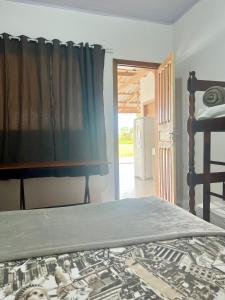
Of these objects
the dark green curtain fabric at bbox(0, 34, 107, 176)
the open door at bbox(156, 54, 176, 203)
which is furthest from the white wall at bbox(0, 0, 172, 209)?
the open door at bbox(156, 54, 176, 203)

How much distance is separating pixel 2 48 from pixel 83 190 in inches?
76.9

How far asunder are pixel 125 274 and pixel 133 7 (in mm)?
3223

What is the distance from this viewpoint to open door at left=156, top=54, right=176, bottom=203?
Result: 3.17 m

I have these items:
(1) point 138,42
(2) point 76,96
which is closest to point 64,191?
(2) point 76,96

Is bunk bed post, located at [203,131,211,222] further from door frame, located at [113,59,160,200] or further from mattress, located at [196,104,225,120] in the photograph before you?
door frame, located at [113,59,160,200]

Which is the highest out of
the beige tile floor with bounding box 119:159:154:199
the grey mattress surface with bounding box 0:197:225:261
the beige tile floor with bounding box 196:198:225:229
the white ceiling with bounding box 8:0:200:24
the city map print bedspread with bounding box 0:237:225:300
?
the white ceiling with bounding box 8:0:200:24

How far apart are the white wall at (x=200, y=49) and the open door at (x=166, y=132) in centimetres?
28

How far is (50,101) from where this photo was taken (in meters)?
3.05

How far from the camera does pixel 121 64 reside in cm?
346

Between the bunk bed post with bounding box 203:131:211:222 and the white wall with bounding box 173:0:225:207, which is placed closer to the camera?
the bunk bed post with bounding box 203:131:211:222

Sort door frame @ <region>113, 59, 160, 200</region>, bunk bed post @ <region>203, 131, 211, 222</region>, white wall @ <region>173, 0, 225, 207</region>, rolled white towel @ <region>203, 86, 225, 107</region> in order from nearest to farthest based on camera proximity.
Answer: rolled white towel @ <region>203, 86, 225, 107</region> → bunk bed post @ <region>203, 131, 211, 222</region> → white wall @ <region>173, 0, 225, 207</region> → door frame @ <region>113, 59, 160, 200</region>

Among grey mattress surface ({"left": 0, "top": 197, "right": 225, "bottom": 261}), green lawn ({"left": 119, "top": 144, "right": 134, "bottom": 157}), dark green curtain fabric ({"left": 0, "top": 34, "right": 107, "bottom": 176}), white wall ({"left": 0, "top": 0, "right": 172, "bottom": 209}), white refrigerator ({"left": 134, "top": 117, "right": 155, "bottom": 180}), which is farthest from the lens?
green lawn ({"left": 119, "top": 144, "right": 134, "bottom": 157})

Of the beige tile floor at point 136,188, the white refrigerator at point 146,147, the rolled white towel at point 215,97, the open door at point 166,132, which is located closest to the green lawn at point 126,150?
the white refrigerator at point 146,147

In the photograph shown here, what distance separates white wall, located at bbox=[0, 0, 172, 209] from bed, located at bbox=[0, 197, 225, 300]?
198cm
